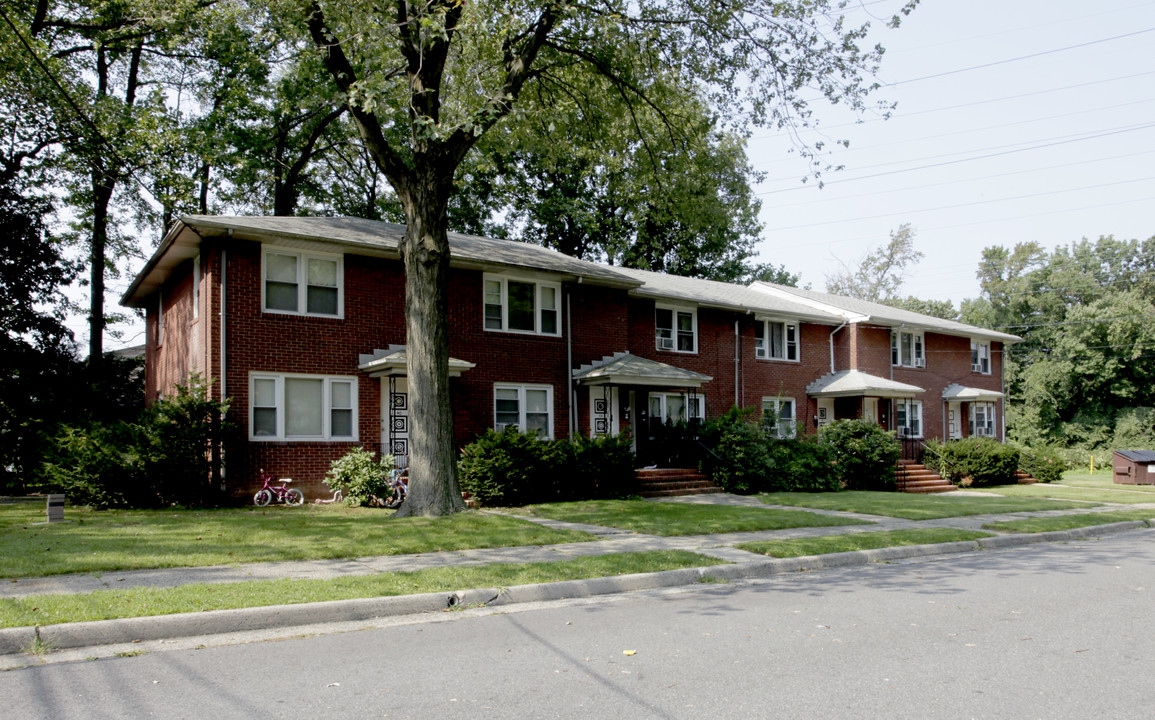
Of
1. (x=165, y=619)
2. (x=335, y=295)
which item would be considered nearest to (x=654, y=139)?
(x=335, y=295)

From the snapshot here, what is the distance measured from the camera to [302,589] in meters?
7.64

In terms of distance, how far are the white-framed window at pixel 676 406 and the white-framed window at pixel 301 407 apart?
9.64 meters

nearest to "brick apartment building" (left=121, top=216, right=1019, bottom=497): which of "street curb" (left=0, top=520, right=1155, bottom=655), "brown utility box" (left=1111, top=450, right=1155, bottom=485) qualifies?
"brown utility box" (left=1111, top=450, right=1155, bottom=485)

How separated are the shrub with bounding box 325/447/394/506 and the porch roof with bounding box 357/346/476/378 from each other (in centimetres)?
186

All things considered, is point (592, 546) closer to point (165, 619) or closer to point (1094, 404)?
point (165, 619)

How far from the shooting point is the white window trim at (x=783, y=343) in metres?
28.2

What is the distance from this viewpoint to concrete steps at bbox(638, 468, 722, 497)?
20.0m

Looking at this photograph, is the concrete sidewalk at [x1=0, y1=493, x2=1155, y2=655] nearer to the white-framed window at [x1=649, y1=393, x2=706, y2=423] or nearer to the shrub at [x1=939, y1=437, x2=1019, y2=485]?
the white-framed window at [x1=649, y1=393, x2=706, y2=423]

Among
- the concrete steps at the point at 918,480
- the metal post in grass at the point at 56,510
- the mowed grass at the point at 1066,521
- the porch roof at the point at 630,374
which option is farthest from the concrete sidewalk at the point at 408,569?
the concrete steps at the point at 918,480

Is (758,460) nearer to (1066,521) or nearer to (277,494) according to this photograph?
(1066,521)

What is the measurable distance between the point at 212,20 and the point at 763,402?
20000 millimetres

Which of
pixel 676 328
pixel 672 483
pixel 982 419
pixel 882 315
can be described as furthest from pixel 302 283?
pixel 982 419

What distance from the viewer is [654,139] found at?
64.6 feet

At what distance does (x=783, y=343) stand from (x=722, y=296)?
127 inches
